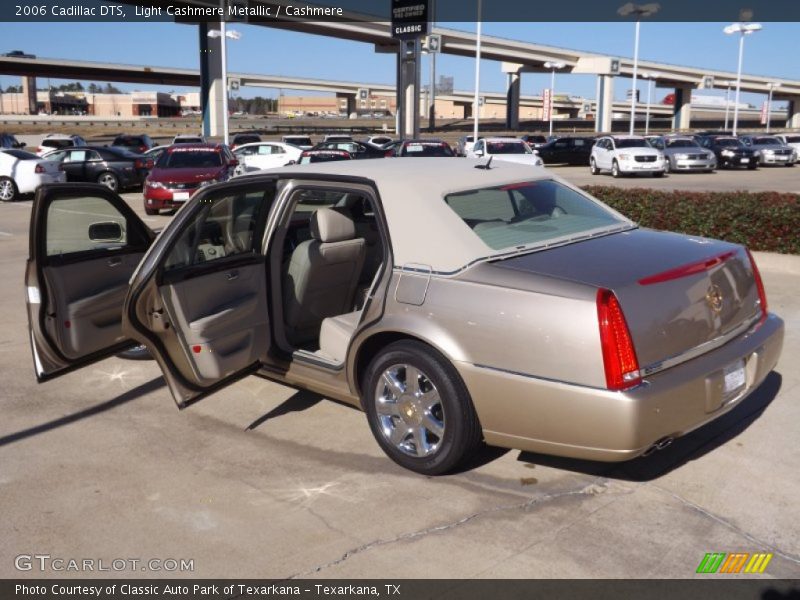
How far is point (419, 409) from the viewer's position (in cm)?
439

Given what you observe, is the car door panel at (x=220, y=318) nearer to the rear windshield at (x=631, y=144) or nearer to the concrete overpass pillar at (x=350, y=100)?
the rear windshield at (x=631, y=144)

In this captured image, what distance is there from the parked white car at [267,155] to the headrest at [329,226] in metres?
21.5

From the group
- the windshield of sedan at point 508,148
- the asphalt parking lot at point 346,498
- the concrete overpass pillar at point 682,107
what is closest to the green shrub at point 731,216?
the asphalt parking lot at point 346,498

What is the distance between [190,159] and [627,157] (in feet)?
59.8

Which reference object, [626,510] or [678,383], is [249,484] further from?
[678,383]

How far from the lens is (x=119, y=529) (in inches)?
157

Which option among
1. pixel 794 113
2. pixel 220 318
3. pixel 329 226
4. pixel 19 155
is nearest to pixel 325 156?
pixel 19 155

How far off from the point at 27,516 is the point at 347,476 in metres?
1.65

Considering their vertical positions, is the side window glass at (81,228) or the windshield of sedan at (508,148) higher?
the windshield of sedan at (508,148)

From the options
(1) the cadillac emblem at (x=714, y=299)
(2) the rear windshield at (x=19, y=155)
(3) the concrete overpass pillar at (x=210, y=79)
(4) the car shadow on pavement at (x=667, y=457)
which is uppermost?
(3) the concrete overpass pillar at (x=210, y=79)

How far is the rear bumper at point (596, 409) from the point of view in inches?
146

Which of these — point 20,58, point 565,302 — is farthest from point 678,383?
point 20,58

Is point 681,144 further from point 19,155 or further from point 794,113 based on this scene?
point 794,113
